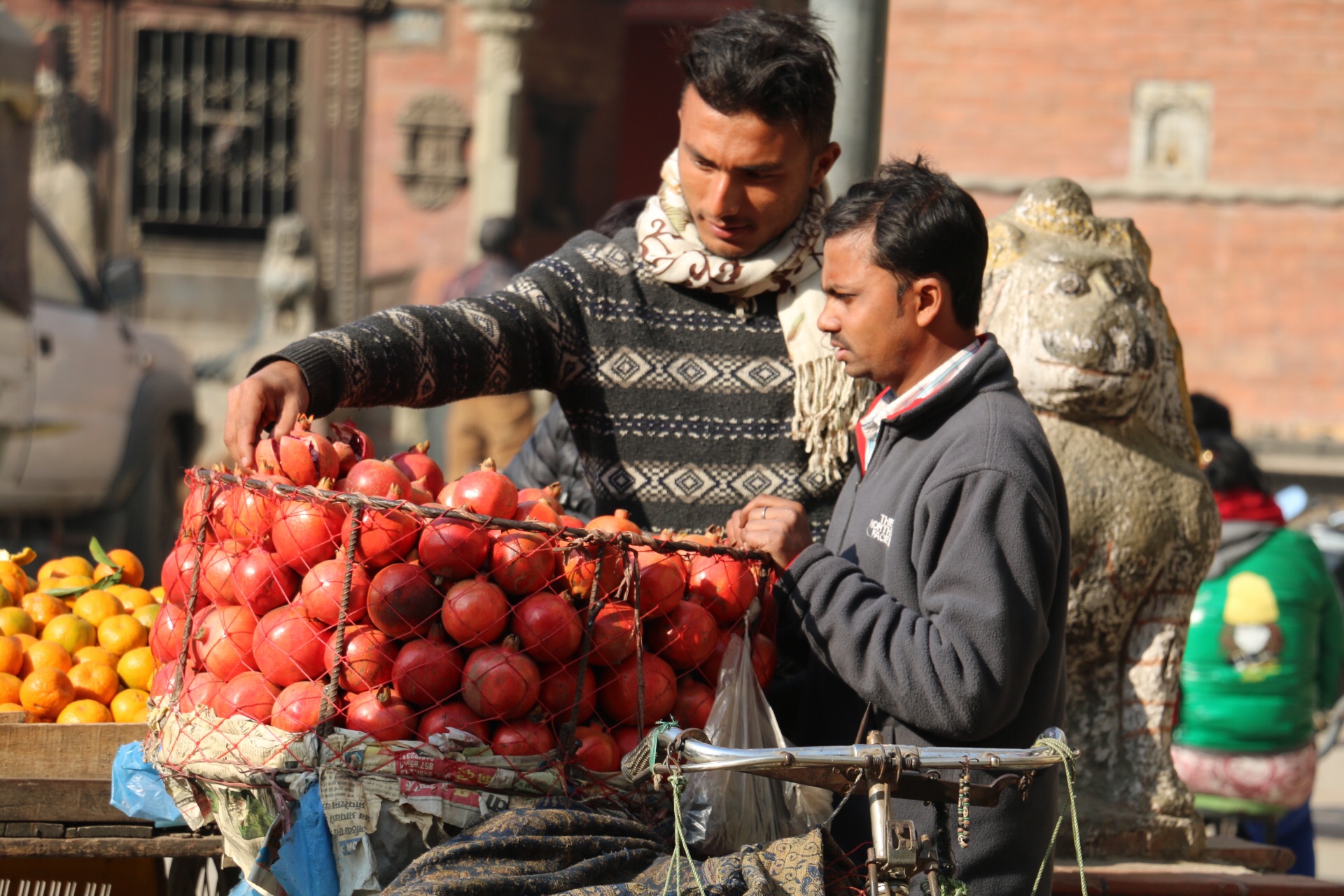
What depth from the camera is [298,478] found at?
90.7 inches

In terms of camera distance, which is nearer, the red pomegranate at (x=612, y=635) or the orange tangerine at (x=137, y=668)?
the red pomegranate at (x=612, y=635)

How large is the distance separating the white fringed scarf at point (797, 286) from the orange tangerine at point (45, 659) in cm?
144

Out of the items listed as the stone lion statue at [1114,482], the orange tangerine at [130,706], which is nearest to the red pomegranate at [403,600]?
the orange tangerine at [130,706]

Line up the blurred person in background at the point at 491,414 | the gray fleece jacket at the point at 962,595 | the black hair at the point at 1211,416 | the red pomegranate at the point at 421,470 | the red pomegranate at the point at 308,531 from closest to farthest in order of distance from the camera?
the gray fleece jacket at the point at 962,595, the red pomegranate at the point at 308,531, the red pomegranate at the point at 421,470, the black hair at the point at 1211,416, the blurred person in background at the point at 491,414

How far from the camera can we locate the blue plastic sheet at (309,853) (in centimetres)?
204

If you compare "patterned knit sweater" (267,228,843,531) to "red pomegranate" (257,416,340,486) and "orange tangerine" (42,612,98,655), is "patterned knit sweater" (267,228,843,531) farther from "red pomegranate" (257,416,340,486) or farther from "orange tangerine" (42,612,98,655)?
"orange tangerine" (42,612,98,655)

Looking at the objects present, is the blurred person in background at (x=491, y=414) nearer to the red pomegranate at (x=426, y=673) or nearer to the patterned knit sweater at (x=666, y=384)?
the patterned knit sweater at (x=666, y=384)

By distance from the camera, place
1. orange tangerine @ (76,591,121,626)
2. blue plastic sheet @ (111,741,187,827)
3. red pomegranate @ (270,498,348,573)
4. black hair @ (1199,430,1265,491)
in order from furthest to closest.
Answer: black hair @ (1199,430,1265,491) → orange tangerine @ (76,591,121,626) → blue plastic sheet @ (111,741,187,827) → red pomegranate @ (270,498,348,573)

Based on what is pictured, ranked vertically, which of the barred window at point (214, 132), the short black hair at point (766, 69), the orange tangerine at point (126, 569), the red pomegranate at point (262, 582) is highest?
the barred window at point (214, 132)

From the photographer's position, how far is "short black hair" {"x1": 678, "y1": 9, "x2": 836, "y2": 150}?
2.52m

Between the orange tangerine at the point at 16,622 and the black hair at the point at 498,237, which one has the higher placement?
the black hair at the point at 498,237

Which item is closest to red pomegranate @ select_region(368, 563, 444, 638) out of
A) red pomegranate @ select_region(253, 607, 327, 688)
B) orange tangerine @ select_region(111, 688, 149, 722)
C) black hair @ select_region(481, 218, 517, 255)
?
red pomegranate @ select_region(253, 607, 327, 688)

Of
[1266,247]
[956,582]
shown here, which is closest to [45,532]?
[956,582]

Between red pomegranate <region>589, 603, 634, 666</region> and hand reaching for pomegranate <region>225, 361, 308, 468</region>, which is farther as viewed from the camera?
hand reaching for pomegranate <region>225, 361, 308, 468</region>
